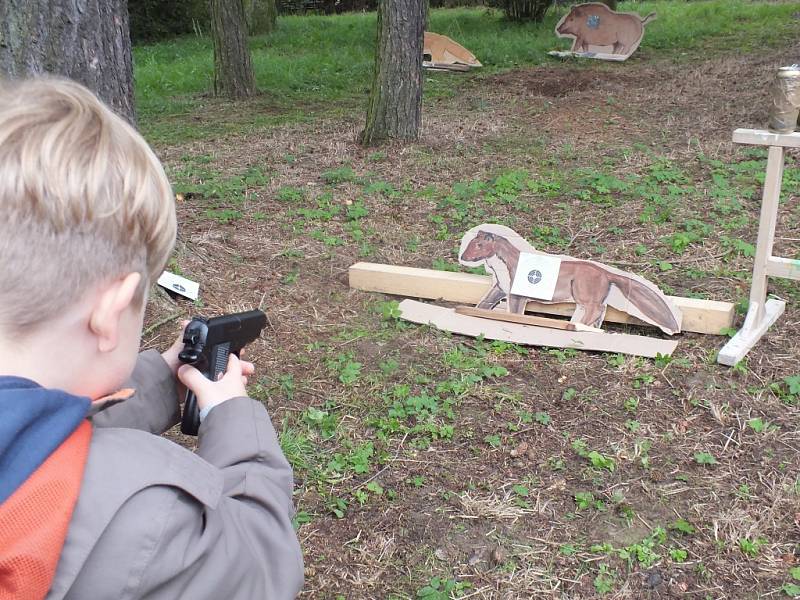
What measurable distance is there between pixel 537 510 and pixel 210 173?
422cm

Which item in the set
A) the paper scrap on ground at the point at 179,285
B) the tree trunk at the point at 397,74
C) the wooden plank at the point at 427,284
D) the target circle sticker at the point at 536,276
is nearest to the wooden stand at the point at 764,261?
the wooden plank at the point at 427,284

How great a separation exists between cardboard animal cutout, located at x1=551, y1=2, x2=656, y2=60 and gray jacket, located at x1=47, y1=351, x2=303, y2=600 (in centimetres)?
1059

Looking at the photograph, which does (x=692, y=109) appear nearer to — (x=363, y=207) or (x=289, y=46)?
(x=363, y=207)

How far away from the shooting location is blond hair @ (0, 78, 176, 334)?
38.4 inches

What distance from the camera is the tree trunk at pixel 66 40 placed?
10.3 ft

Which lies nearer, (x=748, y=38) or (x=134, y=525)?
(x=134, y=525)

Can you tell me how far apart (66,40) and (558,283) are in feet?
Answer: 8.04

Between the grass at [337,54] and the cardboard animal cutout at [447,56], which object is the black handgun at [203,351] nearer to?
the grass at [337,54]

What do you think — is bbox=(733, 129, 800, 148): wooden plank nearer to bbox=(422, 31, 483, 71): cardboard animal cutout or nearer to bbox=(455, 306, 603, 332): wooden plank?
bbox=(455, 306, 603, 332): wooden plank

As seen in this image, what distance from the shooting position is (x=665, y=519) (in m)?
2.46

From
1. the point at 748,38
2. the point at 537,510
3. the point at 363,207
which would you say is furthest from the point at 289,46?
the point at 537,510

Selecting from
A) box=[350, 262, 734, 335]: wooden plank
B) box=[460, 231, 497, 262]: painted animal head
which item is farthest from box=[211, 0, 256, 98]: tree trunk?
box=[460, 231, 497, 262]: painted animal head

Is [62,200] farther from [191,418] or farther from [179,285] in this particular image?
[179,285]

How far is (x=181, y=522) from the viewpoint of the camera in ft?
3.43
